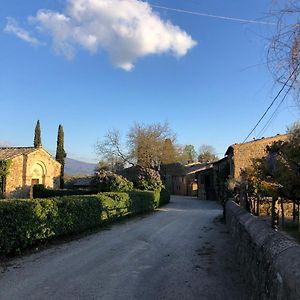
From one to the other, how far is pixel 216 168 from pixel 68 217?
3563cm

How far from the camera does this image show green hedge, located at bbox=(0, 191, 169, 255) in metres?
10.5

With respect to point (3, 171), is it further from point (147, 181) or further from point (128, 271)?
point (128, 271)

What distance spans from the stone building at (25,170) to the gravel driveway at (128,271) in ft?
90.5

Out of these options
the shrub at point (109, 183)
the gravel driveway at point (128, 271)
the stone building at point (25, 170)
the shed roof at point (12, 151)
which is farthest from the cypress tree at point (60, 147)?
the gravel driveway at point (128, 271)

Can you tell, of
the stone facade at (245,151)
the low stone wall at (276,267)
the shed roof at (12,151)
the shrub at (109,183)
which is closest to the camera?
the low stone wall at (276,267)

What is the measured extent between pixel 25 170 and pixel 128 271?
34755 millimetres

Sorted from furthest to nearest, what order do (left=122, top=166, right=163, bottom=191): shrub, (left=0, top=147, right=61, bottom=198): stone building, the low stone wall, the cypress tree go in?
1. the cypress tree
2. (left=0, top=147, right=61, bottom=198): stone building
3. (left=122, top=166, right=163, bottom=191): shrub
4. the low stone wall

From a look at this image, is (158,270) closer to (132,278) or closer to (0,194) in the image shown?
(132,278)

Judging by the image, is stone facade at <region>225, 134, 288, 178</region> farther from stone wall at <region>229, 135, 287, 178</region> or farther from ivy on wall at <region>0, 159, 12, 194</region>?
ivy on wall at <region>0, 159, 12, 194</region>

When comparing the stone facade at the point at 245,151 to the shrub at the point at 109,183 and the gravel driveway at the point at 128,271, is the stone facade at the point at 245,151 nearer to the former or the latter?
the shrub at the point at 109,183

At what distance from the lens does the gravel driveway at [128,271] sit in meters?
7.18

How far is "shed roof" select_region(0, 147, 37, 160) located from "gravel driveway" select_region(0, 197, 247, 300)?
2870cm

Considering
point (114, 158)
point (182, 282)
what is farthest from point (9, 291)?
point (114, 158)

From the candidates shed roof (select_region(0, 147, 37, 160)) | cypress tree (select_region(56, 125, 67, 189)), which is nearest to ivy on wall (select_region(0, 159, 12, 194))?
shed roof (select_region(0, 147, 37, 160))
